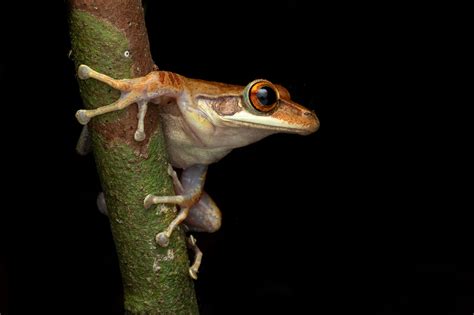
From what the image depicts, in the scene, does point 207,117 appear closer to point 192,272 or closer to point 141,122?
point 141,122

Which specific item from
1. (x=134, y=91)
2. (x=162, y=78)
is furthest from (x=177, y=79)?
(x=134, y=91)

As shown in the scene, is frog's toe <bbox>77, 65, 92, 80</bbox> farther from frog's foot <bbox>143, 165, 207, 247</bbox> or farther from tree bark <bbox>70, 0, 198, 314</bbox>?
frog's foot <bbox>143, 165, 207, 247</bbox>

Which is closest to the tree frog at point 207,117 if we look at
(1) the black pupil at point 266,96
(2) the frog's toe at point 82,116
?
(1) the black pupil at point 266,96

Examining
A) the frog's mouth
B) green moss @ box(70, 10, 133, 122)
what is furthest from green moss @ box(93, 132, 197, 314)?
the frog's mouth

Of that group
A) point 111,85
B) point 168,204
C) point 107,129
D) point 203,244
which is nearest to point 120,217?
point 168,204

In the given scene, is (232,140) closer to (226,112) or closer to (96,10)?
(226,112)

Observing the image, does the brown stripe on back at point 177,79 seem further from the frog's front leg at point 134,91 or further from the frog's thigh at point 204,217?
the frog's thigh at point 204,217

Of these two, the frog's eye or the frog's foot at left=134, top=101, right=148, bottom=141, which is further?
the frog's eye

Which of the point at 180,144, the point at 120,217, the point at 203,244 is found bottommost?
the point at 203,244
